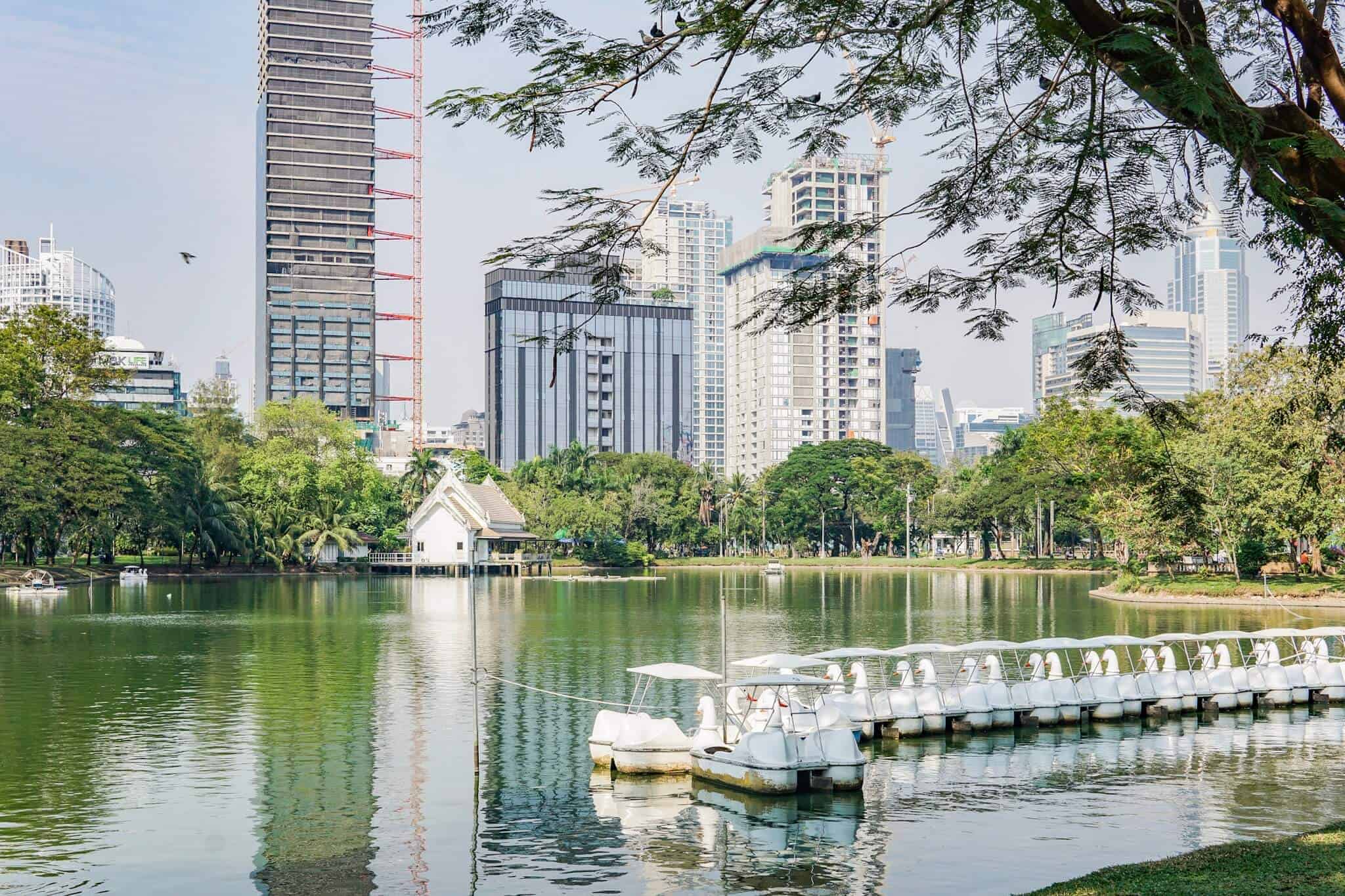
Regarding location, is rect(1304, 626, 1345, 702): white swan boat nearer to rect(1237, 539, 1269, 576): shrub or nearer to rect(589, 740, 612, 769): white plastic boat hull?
rect(589, 740, 612, 769): white plastic boat hull

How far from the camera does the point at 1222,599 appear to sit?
6291 cm

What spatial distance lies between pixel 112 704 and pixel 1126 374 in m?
25.6

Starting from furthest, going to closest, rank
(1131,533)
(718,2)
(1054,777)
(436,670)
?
1. (1131,533)
2. (436,670)
3. (1054,777)
4. (718,2)

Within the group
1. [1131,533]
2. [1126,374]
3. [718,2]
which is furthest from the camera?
[1131,533]

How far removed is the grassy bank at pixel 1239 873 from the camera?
1175 cm

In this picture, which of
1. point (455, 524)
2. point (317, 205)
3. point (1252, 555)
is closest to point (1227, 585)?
point (1252, 555)

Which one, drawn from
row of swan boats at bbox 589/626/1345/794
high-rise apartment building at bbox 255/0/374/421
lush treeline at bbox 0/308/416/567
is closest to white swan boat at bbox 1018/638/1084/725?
row of swan boats at bbox 589/626/1345/794

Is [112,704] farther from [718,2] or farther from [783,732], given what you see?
[718,2]

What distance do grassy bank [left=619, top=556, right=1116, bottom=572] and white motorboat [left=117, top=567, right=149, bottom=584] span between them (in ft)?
159

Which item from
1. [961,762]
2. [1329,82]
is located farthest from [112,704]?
[1329,82]

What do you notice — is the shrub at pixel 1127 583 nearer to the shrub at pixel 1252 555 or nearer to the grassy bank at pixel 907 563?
the shrub at pixel 1252 555

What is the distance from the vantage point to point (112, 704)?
95.1 feet

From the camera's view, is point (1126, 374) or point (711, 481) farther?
point (711, 481)

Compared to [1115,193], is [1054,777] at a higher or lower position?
lower
